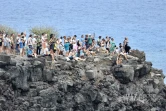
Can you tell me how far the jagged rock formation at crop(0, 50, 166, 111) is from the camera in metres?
66.4

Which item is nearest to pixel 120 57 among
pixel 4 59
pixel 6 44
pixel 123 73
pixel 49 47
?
pixel 123 73

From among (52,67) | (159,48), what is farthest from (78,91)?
(159,48)

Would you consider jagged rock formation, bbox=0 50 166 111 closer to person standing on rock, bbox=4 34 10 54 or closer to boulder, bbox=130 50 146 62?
boulder, bbox=130 50 146 62

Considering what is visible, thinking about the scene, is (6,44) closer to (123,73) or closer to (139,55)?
(123,73)

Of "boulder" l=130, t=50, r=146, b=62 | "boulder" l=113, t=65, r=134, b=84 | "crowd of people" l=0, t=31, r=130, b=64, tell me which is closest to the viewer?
"crowd of people" l=0, t=31, r=130, b=64

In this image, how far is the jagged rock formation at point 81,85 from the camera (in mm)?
66438

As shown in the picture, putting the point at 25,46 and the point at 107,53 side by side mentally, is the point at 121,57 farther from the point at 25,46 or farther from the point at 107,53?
the point at 25,46

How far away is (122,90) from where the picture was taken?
73562 mm

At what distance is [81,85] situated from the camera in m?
70.9

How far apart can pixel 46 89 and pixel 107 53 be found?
1033 cm

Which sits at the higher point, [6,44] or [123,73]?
[6,44]

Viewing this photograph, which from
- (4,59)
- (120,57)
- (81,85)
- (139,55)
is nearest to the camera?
(4,59)

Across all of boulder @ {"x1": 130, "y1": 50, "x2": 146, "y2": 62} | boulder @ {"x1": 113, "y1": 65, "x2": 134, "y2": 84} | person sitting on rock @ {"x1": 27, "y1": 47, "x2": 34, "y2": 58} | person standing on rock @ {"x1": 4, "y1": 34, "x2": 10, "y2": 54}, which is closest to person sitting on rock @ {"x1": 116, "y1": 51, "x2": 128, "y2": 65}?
boulder @ {"x1": 113, "y1": 65, "x2": 134, "y2": 84}

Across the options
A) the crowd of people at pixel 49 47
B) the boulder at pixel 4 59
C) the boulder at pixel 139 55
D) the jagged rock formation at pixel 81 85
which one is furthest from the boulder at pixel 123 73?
the boulder at pixel 4 59
